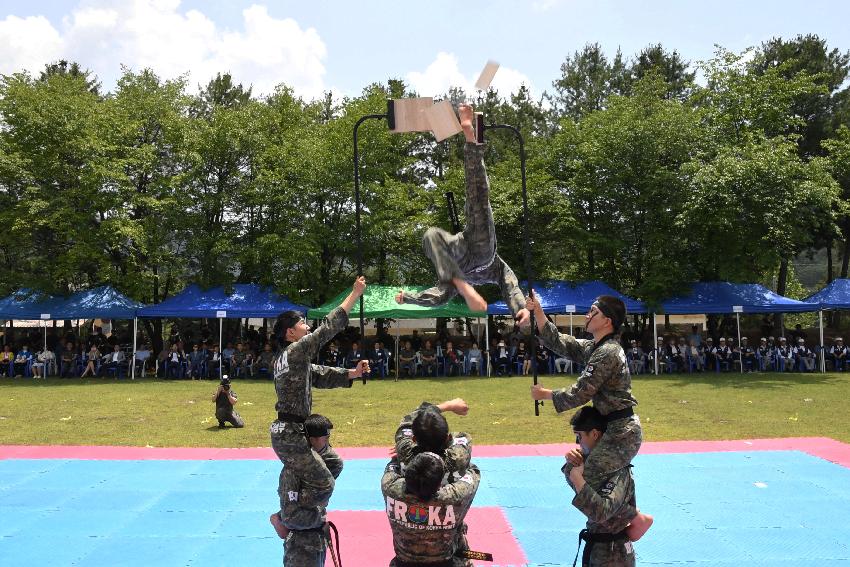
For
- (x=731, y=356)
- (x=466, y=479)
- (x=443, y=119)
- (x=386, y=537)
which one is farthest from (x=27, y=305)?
(x=731, y=356)

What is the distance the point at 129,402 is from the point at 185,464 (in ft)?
25.7

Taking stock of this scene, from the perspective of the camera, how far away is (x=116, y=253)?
25.3 metres

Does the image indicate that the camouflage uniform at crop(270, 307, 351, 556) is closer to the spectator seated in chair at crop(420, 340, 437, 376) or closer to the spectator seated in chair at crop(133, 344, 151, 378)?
the spectator seated in chair at crop(420, 340, 437, 376)

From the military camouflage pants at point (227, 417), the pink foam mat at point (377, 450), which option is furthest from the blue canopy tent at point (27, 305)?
the pink foam mat at point (377, 450)

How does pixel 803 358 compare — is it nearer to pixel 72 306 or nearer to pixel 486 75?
pixel 486 75

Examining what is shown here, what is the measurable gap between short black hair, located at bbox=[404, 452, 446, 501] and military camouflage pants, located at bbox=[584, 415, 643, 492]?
1.05m

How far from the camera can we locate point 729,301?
73.6 ft

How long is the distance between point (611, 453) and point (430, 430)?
117 centimetres

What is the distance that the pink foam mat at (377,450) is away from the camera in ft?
31.6

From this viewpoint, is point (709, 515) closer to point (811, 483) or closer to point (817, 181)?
point (811, 483)

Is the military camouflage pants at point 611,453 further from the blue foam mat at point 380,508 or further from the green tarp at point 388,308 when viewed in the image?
the green tarp at point 388,308

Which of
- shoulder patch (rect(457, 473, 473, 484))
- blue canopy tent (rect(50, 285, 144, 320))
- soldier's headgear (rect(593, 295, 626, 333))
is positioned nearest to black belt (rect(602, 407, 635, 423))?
soldier's headgear (rect(593, 295, 626, 333))

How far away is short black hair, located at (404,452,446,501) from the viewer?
3.25m

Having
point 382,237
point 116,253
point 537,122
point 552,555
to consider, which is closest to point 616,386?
point 552,555
